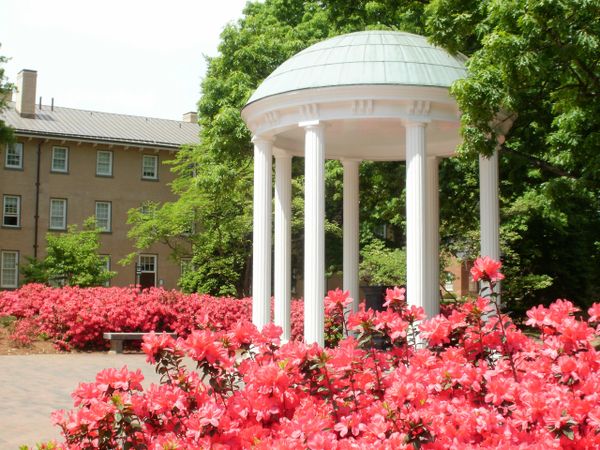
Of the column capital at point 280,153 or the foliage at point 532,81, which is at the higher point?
the foliage at point 532,81

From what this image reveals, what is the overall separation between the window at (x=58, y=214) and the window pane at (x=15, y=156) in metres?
3.10

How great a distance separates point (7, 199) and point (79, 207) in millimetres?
4484

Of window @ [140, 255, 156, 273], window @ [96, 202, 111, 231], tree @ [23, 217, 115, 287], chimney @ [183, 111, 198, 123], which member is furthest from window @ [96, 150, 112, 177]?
tree @ [23, 217, 115, 287]

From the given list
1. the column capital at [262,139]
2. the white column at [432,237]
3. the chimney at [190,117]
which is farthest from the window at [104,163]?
the column capital at [262,139]

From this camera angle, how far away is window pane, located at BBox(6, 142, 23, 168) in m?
51.8

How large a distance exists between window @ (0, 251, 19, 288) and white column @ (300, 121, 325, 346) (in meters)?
39.3

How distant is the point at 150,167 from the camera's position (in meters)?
56.4

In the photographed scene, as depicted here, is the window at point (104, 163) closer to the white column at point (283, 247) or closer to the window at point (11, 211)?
the window at point (11, 211)

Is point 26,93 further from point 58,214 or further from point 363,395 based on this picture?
point 363,395

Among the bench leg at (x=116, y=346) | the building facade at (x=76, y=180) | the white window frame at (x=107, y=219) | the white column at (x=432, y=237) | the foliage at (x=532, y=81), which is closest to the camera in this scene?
the foliage at (x=532, y=81)

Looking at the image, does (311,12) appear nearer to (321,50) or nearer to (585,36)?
(321,50)

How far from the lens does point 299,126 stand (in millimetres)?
16578

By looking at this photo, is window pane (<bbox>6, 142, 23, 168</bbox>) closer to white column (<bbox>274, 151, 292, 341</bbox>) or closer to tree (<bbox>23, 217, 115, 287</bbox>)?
tree (<bbox>23, 217, 115, 287</bbox>)

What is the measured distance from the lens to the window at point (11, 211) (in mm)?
51344
